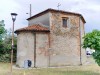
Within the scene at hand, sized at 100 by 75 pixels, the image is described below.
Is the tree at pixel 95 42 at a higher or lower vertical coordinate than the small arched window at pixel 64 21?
lower

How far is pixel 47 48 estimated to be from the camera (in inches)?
1379

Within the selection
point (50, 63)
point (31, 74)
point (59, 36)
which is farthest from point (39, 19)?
point (31, 74)

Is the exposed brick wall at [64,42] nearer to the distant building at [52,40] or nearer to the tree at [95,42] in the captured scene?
the distant building at [52,40]

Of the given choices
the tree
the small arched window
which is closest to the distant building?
the small arched window

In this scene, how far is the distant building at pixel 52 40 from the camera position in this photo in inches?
1356

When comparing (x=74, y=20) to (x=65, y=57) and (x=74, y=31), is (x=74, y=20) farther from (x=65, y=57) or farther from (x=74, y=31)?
(x=65, y=57)

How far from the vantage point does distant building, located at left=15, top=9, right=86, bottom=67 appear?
1356 inches

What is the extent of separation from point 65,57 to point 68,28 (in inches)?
148

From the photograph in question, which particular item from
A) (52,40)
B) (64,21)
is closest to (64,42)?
(52,40)

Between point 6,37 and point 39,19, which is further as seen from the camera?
point 6,37

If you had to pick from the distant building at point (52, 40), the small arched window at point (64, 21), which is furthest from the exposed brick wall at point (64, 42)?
the small arched window at point (64, 21)

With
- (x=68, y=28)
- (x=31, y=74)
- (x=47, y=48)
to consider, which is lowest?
(x=31, y=74)

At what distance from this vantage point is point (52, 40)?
35375mm

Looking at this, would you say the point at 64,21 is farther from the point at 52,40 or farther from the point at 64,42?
the point at 52,40
